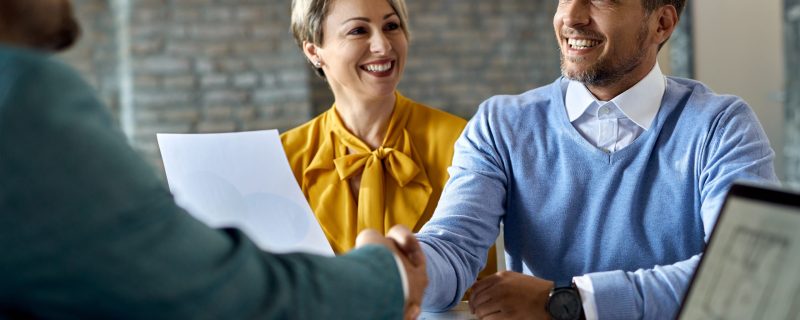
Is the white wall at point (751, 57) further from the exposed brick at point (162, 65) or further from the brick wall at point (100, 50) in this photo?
the brick wall at point (100, 50)

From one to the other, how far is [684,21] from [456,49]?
1.35 m

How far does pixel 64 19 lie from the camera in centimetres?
77

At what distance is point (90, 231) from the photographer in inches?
27.0

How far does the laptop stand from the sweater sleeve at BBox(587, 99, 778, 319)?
0.45 meters

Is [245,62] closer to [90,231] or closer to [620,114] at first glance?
[620,114]

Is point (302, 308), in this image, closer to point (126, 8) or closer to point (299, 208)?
point (299, 208)

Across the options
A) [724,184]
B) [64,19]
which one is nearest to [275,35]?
[724,184]

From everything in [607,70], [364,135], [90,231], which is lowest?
[364,135]

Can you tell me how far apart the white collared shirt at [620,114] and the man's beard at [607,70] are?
4 centimetres

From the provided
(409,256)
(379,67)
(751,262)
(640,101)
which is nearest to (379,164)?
(379,67)

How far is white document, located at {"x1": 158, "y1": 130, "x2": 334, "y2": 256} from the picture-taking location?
5.32ft

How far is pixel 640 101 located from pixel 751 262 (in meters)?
0.94

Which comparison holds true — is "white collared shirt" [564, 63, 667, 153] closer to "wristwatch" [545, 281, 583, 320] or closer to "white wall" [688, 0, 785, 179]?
"wristwatch" [545, 281, 583, 320]

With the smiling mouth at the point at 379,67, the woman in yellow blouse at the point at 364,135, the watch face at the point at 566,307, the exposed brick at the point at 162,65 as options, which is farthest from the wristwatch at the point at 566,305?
the exposed brick at the point at 162,65
